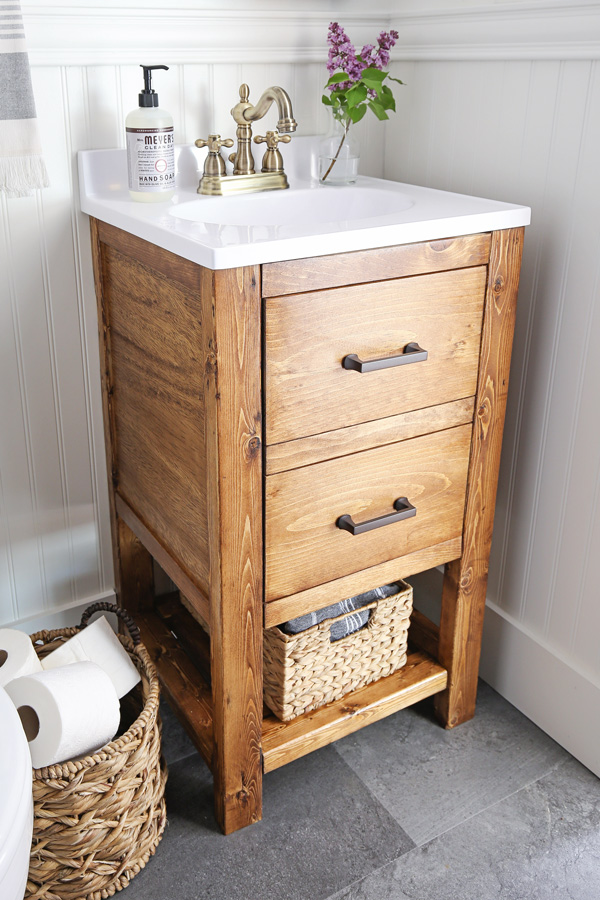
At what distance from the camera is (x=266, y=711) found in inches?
51.9

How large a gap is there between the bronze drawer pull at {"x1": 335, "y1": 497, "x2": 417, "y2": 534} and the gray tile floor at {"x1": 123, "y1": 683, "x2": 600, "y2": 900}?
0.48 meters

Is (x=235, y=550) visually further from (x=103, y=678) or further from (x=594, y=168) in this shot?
(x=594, y=168)

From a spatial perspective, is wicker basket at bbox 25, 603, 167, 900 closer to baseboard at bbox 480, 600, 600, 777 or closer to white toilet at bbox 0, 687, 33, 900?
white toilet at bbox 0, 687, 33, 900

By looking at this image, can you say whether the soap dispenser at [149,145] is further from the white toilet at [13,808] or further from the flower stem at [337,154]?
the white toilet at [13,808]

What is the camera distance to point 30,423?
1.37 m

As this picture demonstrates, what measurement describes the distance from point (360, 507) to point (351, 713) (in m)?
0.38

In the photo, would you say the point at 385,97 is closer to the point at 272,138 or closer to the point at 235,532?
the point at 272,138

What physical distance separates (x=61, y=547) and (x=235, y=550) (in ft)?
1.80

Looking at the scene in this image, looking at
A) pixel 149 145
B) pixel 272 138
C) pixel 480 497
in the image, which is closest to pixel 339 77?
pixel 272 138

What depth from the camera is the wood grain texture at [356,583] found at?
115cm

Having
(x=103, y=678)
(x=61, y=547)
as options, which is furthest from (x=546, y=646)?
(x=61, y=547)

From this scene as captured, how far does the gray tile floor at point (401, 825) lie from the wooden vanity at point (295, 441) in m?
0.08

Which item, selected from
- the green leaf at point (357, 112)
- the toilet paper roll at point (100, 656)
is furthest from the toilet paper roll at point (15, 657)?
the green leaf at point (357, 112)

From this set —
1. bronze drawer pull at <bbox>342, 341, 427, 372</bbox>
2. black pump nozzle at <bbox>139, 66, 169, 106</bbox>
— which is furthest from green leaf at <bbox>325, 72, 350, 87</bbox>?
bronze drawer pull at <bbox>342, 341, 427, 372</bbox>
